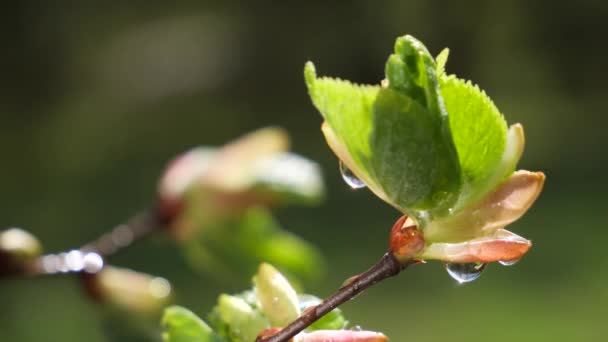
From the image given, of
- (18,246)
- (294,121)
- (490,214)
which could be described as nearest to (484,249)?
(490,214)

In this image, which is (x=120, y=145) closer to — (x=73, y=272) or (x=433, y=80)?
(x=73, y=272)

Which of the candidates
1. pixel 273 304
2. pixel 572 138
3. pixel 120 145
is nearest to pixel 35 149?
pixel 120 145

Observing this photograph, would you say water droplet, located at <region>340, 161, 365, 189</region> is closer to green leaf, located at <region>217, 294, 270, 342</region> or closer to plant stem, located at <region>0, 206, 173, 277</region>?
green leaf, located at <region>217, 294, 270, 342</region>

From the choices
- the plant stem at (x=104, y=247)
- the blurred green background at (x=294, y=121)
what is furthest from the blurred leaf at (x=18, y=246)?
the blurred green background at (x=294, y=121)

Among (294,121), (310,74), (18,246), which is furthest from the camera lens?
(294,121)

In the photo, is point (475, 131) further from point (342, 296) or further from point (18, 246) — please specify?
point (18, 246)

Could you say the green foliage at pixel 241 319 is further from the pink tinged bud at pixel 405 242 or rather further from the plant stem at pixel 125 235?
the plant stem at pixel 125 235
